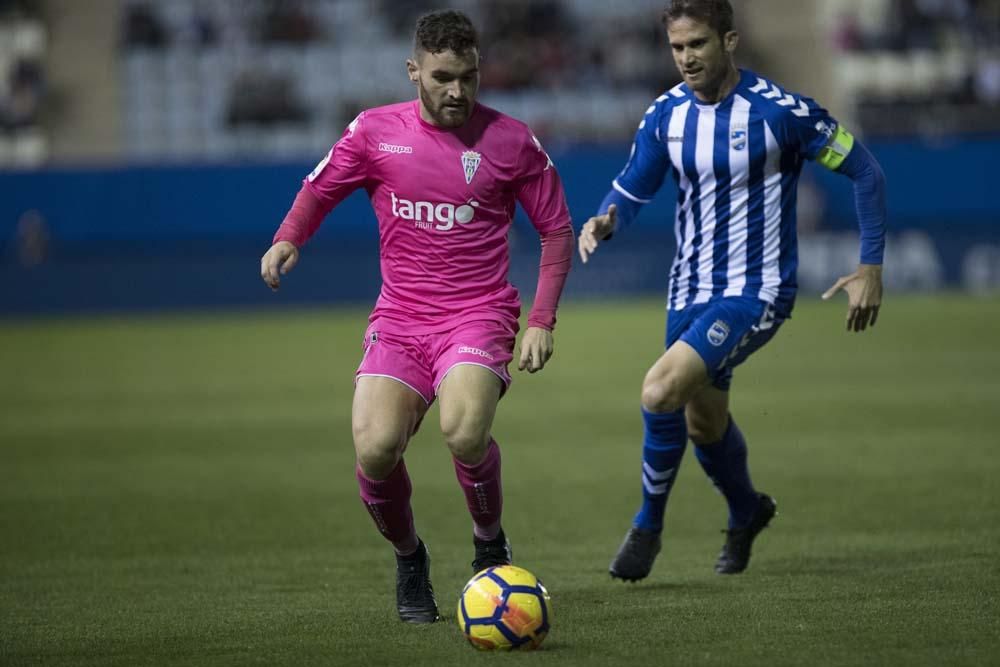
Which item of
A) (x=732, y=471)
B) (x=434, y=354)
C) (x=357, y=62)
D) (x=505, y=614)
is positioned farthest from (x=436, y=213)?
(x=357, y=62)

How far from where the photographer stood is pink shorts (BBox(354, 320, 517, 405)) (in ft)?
17.8

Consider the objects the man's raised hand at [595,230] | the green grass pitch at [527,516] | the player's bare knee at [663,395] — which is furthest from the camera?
the man's raised hand at [595,230]

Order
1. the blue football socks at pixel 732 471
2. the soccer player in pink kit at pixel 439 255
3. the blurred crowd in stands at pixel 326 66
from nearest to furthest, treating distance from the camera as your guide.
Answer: the soccer player in pink kit at pixel 439 255
the blue football socks at pixel 732 471
the blurred crowd in stands at pixel 326 66

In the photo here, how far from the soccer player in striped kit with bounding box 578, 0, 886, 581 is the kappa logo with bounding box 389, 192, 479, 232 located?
21.6 inches

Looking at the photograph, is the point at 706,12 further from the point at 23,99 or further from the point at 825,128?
the point at 23,99

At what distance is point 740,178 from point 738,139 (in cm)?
16

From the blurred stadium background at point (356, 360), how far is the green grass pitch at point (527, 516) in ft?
0.11

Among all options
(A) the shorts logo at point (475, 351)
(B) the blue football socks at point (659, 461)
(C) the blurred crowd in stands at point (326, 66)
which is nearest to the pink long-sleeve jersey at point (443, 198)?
(A) the shorts logo at point (475, 351)

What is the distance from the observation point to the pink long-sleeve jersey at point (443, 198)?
5.56m

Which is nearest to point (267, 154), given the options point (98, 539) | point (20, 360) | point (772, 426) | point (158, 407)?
point (20, 360)

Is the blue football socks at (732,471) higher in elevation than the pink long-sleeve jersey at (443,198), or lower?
lower

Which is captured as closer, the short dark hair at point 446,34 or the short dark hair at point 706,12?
the short dark hair at point 446,34

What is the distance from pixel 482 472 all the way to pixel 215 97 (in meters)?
23.0

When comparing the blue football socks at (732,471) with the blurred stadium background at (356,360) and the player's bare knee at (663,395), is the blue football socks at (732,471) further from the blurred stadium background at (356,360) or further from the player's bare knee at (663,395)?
the player's bare knee at (663,395)
